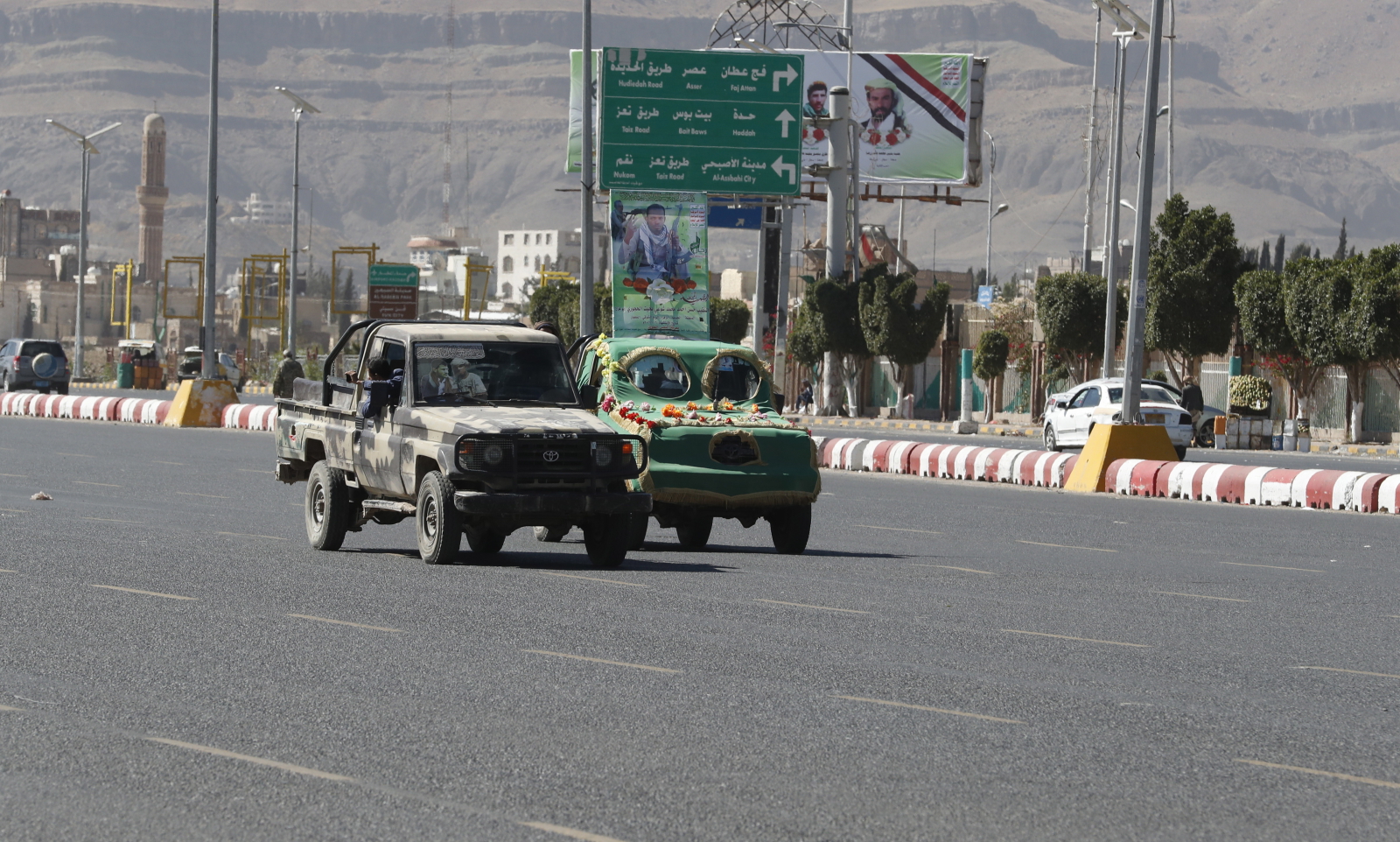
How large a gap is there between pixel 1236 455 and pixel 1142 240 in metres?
13.7

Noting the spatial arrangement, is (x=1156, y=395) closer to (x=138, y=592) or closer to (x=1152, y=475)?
(x=1152, y=475)

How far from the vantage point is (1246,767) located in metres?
8.05

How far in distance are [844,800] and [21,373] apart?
57130 millimetres

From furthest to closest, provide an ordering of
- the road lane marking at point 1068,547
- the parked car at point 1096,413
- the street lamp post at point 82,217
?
the street lamp post at point 82,217
the parked car at point 1096,413
the road lane marking at point 1068,547

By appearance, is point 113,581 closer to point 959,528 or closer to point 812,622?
point 812,622

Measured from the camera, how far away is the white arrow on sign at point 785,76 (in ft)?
147

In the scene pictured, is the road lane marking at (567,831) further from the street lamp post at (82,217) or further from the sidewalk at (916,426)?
the street lamp post at (82,217)

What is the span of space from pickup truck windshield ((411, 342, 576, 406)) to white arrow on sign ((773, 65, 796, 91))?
1139 inches

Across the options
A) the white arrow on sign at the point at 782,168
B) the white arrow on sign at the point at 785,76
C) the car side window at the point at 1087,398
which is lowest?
the car side window at the point at 1087,398

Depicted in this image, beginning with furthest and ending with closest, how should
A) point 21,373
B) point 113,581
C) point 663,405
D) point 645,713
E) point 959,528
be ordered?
point 21,373
point 959,528
point 663,405
point 113,581
point 645,713

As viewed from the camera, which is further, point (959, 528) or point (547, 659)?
point (959, 528)

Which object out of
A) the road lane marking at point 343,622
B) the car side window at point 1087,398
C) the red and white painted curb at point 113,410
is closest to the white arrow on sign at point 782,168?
the car side window at point 1087,398

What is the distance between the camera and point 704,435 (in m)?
17.3

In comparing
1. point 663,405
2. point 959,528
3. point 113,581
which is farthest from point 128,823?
point 959,528
